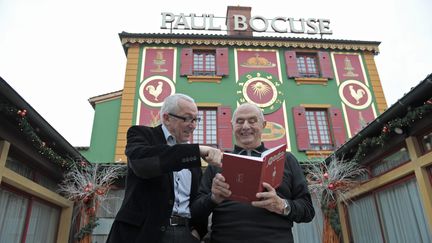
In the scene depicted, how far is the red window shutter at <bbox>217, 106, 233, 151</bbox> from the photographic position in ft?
31.4

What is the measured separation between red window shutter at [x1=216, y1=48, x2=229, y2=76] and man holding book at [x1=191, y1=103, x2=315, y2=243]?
8.48 m

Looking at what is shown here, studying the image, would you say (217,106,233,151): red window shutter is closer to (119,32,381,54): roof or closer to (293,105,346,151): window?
(293,105,346,151): window

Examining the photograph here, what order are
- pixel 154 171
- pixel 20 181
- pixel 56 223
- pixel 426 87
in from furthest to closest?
pixel 56 223, pixel 20 181, pixel 426 87, pixel 154 171

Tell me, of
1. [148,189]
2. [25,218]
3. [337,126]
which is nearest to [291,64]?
[337,126]

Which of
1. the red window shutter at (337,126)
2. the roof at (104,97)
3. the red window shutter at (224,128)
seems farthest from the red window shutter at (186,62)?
the red window shutter at (337,126)

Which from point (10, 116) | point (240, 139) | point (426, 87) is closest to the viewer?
point (240, 139)

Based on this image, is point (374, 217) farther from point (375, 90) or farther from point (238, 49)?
point (238, 49)

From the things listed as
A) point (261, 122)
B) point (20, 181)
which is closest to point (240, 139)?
point (261, 122)

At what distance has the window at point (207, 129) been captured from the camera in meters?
9.82

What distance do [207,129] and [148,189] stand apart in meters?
8.15

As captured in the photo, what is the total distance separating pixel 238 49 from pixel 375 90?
477 centimetres

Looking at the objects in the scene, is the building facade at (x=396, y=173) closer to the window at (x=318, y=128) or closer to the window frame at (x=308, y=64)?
the window at (x=318, y=128)

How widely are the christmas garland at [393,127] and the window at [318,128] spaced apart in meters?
3.79

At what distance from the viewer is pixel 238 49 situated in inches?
440
